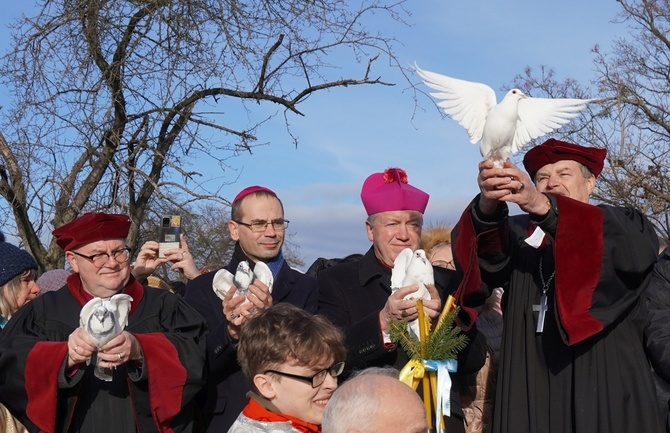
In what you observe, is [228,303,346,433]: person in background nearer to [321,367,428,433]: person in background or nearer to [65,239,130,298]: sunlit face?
[321,367,428,433]: person in background

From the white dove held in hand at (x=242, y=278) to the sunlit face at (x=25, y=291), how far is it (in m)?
1.55

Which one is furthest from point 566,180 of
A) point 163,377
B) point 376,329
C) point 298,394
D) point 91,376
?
point 91,376

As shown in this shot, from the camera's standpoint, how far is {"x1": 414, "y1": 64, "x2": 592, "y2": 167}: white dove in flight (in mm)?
3471

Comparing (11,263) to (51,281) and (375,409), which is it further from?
(375,409)

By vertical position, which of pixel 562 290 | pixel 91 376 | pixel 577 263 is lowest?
pixel 91 376

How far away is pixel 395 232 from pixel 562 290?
3.68 feet

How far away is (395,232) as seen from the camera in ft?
15.2

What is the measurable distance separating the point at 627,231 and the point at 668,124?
10.9 meters

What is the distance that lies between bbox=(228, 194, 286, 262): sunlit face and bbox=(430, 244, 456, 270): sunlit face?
3.40 feet

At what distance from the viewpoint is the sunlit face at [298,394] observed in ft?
11.3

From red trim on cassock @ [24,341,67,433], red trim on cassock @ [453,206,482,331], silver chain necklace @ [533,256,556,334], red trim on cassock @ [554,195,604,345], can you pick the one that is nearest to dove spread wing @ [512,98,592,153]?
red trim on cassock @ [554,195,604,345]

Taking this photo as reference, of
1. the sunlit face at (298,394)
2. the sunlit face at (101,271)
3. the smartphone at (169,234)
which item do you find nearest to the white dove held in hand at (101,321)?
the sunlit face at (101,271)

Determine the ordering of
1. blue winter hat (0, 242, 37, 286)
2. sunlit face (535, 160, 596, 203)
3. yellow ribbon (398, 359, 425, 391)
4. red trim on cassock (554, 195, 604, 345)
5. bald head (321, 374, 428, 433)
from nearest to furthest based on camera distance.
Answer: bald head (321, 374, 428, 433) → red trim on cassock (554, 195, 604, 345) → yellow ribbon (398, 359, 425, 391) → sunlit face (535, 160, 596, 203) → blue winter hat (0, 242, 37, 286)

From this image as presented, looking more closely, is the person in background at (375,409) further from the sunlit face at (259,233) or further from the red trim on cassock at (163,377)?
the sunlit face at (259,233)
